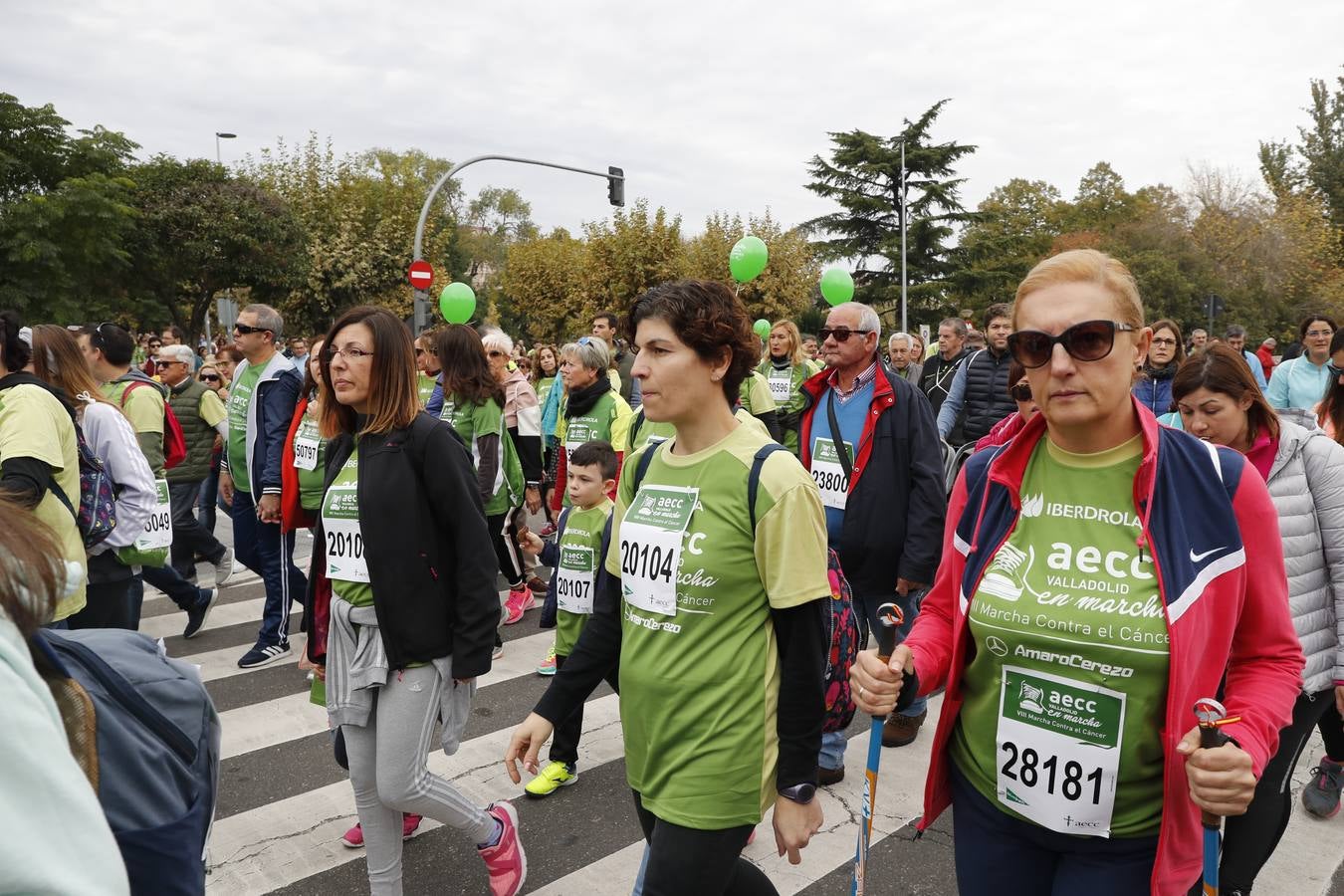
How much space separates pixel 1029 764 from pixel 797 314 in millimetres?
38886

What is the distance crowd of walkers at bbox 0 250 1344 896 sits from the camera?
6.00ft

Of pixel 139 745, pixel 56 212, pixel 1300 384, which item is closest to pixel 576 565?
pixel 139 745

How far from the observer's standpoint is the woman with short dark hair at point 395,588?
10.2 feet

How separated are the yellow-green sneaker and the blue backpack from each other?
3026mm

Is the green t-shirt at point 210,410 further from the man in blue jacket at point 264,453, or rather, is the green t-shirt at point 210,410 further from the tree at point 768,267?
the tree at point 768,267

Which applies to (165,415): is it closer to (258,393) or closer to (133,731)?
(258,393)

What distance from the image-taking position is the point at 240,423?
21.5 feet

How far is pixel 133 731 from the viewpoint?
131 cm

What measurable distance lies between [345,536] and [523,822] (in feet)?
5.49

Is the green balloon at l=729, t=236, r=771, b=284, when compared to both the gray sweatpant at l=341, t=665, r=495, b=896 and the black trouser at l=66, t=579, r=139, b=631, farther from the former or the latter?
the gray sweatpant at l=341, t=665, r=495, b=896

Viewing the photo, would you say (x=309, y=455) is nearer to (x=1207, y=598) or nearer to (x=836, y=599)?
(x=836, y=599)

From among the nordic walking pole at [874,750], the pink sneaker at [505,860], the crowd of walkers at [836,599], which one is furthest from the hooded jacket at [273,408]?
the nordic walking pole at [874,750]

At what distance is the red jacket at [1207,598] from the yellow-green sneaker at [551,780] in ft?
9.56

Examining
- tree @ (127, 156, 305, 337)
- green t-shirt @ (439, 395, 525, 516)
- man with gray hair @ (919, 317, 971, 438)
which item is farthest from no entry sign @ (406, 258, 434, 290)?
tree @ (127, 156, 305, 337)
